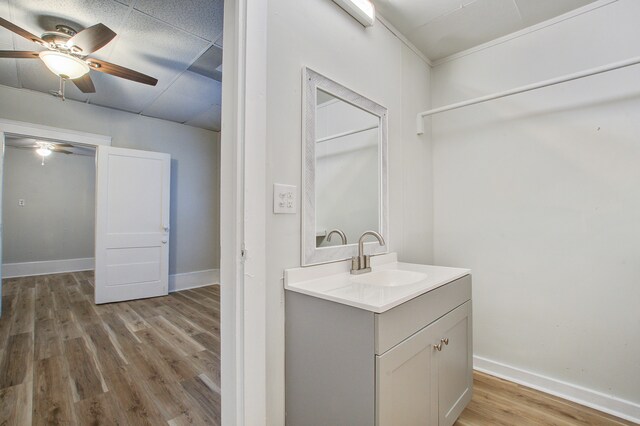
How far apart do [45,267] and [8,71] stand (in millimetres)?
3953

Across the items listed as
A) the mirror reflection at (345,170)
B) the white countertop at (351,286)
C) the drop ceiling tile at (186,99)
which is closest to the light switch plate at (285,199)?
the mirror reflection at (345,170)

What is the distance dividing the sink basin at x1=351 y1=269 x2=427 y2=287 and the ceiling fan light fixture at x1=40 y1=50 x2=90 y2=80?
8.95 feet

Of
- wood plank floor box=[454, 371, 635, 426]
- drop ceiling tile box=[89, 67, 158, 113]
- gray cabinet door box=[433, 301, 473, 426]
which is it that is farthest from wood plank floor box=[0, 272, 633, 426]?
drop ceiling tile box=[89, 67, 158, 113]

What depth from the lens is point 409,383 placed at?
3.55 ft

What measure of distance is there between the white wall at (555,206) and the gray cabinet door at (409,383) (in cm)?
112

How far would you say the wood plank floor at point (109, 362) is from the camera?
1.59m

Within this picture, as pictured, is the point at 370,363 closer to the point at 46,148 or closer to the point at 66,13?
the point at 66,13

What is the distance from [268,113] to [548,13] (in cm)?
199

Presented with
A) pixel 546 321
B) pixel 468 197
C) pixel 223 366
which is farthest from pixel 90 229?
pixel 546 321

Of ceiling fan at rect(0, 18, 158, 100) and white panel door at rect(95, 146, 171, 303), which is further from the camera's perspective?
white panel door at rect(95, 146, 171, 303)

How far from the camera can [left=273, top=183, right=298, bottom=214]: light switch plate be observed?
122cm

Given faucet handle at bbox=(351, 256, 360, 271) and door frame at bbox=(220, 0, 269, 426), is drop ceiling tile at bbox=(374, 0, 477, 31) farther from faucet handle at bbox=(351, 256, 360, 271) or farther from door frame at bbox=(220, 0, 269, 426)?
faucet handle at bbox=(351, 256, 360, 271)

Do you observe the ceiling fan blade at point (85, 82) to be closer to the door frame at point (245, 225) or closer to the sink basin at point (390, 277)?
the door frame at point (245, 225)

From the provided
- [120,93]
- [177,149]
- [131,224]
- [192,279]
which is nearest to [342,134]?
[120,93]
